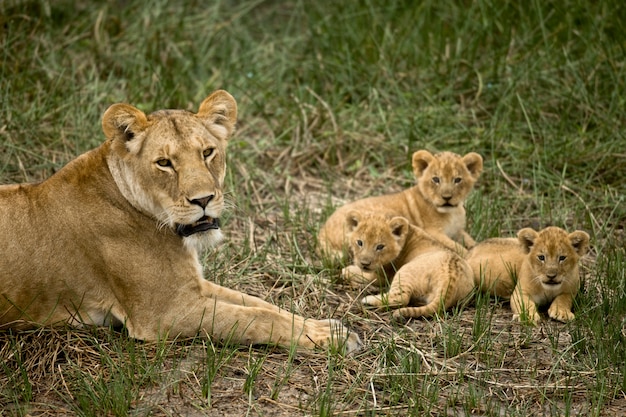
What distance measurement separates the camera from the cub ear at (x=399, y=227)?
253 inches

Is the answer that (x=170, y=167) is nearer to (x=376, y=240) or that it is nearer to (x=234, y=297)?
(x=234, y=297)

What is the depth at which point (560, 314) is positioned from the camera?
5.85m

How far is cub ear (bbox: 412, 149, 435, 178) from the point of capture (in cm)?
705

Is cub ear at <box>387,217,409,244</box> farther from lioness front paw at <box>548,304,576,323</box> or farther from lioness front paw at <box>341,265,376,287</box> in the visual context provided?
lioness front paw at <box>548,304,576,323</box>

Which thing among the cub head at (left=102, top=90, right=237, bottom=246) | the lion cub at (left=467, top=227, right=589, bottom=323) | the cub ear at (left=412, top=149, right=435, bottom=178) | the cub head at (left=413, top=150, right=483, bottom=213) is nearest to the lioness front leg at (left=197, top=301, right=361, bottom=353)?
the cub head at (left=102, top=90, right=237, bottom=246)

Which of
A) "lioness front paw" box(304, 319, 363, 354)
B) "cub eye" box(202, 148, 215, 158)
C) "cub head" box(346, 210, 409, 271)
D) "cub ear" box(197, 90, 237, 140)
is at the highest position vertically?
"cub ear" box(197, 90, 237, 140)

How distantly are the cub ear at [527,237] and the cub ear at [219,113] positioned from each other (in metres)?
1.90

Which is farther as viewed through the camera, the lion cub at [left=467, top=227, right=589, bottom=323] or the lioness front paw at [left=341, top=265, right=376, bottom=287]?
the lioness front paw at [left=341, top=265, right=376, bottom=287]

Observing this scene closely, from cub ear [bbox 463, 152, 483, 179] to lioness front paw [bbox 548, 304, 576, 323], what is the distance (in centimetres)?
142

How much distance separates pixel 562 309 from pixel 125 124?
111 inches

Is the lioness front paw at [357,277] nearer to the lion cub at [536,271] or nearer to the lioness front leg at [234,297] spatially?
the lion cub at [536,271]

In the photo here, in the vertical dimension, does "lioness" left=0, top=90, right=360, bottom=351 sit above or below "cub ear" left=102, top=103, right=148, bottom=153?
below

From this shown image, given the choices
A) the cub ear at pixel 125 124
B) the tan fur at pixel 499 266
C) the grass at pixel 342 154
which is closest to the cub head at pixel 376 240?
the grass at pixel 342 154

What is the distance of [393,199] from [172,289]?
7.99 ft
